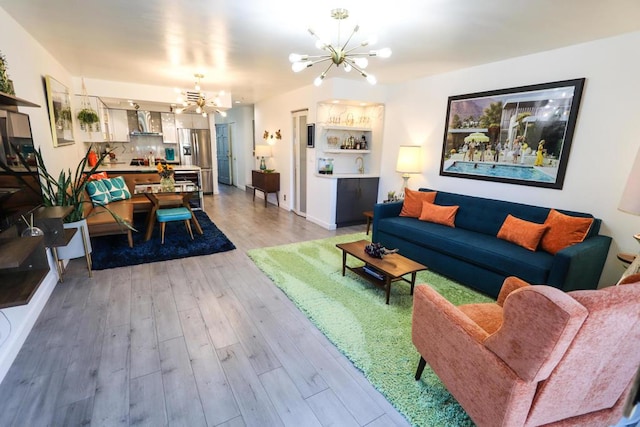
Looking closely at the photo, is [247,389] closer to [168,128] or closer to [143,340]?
[143,340]

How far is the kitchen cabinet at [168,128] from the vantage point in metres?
7.32

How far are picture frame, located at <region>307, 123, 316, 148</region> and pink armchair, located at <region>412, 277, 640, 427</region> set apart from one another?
422 centimetres

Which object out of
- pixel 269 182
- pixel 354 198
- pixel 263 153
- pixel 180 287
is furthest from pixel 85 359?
pixel 263 153

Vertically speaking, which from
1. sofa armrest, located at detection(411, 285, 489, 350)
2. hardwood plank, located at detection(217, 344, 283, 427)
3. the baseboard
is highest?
sofa armrest, located at detection(411, 285, 489, 350)

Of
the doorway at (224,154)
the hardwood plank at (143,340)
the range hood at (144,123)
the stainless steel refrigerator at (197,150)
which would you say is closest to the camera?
the hardwood plank at (143,340)

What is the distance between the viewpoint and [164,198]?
4629mm

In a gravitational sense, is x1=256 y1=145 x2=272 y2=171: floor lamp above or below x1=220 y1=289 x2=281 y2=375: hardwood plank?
above

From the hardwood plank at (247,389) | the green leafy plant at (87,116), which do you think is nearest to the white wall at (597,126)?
the hardwood plank at (247,389)

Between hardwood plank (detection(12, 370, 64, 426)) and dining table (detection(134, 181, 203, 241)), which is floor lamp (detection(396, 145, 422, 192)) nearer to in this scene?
dining table (detection(134, 181, 203, 241))

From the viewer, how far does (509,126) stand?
335 centimetres

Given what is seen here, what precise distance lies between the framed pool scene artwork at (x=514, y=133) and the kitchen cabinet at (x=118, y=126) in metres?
6.90

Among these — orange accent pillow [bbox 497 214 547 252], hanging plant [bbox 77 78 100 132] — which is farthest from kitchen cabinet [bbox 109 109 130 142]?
orange accent pillow [bbox 497 214 547 252]

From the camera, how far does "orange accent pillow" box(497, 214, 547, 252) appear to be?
109 inches

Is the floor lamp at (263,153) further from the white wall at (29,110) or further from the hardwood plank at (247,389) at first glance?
the hardwood plank at (247,389)
